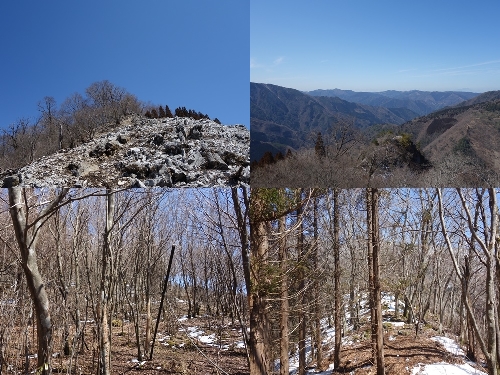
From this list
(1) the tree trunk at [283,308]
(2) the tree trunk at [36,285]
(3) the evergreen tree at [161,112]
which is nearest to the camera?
(2) the tree trunk at [36,285]

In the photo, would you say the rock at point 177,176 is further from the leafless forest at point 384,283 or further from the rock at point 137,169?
the leafless forest at point 384,283

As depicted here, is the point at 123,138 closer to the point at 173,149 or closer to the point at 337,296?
the point at 173,149

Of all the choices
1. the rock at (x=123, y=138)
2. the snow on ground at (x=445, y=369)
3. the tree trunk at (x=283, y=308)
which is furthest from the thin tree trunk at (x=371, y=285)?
the rock at (x=123, y=138)

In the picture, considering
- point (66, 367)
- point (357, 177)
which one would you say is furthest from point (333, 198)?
point (66, 367)

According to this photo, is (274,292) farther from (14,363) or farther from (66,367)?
(14,363)

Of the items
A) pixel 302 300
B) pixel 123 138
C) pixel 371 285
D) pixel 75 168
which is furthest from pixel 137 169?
pixel 371 285

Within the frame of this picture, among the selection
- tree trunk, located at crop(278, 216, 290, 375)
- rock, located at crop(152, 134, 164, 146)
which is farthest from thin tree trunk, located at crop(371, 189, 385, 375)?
rock, located at crop(152, 134, 164, 146)
